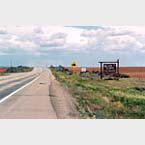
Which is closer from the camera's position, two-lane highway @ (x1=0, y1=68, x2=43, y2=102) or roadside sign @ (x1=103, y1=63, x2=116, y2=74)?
two-lane highway @ (x1=0, y1=68, x2=43, y2=102)

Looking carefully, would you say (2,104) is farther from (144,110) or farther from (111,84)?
(111,84)

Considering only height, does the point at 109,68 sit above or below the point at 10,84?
above

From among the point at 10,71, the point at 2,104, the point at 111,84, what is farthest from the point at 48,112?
the point at 10,71

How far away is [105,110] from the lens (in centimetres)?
1817

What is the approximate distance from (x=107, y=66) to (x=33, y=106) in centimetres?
1489

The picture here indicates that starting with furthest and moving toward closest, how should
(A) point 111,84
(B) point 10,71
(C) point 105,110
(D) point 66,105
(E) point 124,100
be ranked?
(B) point 10,71, (A) point 111,84, (E) point 124,100, (D) point 66,105, (C) point 105,110

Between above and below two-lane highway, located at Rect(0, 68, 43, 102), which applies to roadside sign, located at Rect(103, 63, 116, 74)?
above

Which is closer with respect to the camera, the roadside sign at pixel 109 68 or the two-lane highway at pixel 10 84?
the two-lane highway at pixel 10 84

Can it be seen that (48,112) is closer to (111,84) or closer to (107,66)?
(107,66)

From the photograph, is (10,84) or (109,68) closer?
(109,68)

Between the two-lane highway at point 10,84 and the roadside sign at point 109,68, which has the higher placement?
the roadside sign at point 109,68
